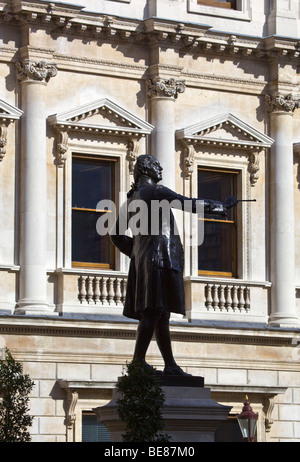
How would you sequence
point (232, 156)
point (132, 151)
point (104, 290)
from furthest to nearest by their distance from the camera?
point (232, 156) < point (132, 151) < point (104, 290)

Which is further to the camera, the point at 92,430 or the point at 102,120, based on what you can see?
the point at 102,120

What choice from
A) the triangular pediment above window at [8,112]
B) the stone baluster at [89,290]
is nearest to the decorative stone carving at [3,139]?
the triangular pediment above window at [8,112]

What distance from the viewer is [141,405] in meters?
18.3

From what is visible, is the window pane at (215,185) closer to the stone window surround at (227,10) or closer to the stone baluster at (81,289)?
the stone window surround at (227,10)

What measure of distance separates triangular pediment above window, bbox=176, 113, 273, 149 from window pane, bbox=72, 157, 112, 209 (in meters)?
1.71

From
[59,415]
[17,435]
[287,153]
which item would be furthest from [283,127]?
[17,435]

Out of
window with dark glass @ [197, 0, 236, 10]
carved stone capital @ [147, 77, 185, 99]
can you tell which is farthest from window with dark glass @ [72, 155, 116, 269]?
window with dark glass @ [197, 0, 236, 10]

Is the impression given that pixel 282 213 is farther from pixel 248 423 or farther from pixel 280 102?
pixel 248 423

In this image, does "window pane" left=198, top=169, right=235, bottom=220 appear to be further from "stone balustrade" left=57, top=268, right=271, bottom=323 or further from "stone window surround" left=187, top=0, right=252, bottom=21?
"stone window surround" left=187, top=0, right=252, bottom=21

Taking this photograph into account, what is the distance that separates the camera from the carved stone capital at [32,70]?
30.4 metres

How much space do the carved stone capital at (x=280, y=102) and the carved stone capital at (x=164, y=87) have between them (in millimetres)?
2242

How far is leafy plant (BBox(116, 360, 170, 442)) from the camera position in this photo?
18172mm

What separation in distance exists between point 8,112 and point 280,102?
615 centimetres

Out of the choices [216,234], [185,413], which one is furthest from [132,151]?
[185,413]
